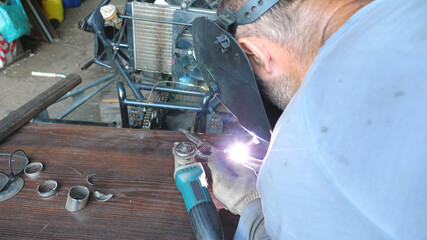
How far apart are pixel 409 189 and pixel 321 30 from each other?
0.38 metres

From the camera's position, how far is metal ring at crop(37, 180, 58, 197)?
42.9 inches

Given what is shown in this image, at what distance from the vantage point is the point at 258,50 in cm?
81

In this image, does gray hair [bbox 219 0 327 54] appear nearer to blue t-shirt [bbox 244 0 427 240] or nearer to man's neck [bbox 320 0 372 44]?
man's neck [bbox 320 0 372 44]

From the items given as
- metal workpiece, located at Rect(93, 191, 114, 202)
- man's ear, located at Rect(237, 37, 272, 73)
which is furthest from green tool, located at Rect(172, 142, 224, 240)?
man's ear, located at Rect(237, 37, 272, 73)

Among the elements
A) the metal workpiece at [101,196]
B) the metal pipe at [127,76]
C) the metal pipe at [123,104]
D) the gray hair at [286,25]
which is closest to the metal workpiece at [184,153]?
the metal workpiece at [101,196]

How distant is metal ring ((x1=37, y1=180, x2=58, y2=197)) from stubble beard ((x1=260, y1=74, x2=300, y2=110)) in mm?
842

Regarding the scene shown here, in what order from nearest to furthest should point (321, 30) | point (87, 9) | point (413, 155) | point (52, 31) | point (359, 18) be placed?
1. point (413, 155)
2. point (359, 18)
3. point (321, 30)
4. point (52, 31)
5. point (87, 9)

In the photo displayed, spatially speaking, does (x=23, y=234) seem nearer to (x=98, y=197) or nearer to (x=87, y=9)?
(x=98, y=197)

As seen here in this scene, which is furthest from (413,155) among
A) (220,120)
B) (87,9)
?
(87,9)

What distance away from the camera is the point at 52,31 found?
492 cm

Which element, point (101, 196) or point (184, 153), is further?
point (184, 153)

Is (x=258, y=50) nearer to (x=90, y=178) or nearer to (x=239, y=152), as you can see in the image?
(x=239, y=152)

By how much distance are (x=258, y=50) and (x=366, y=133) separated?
416mm

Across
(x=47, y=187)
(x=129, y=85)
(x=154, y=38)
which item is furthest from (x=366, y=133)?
(x=154, y=38)
